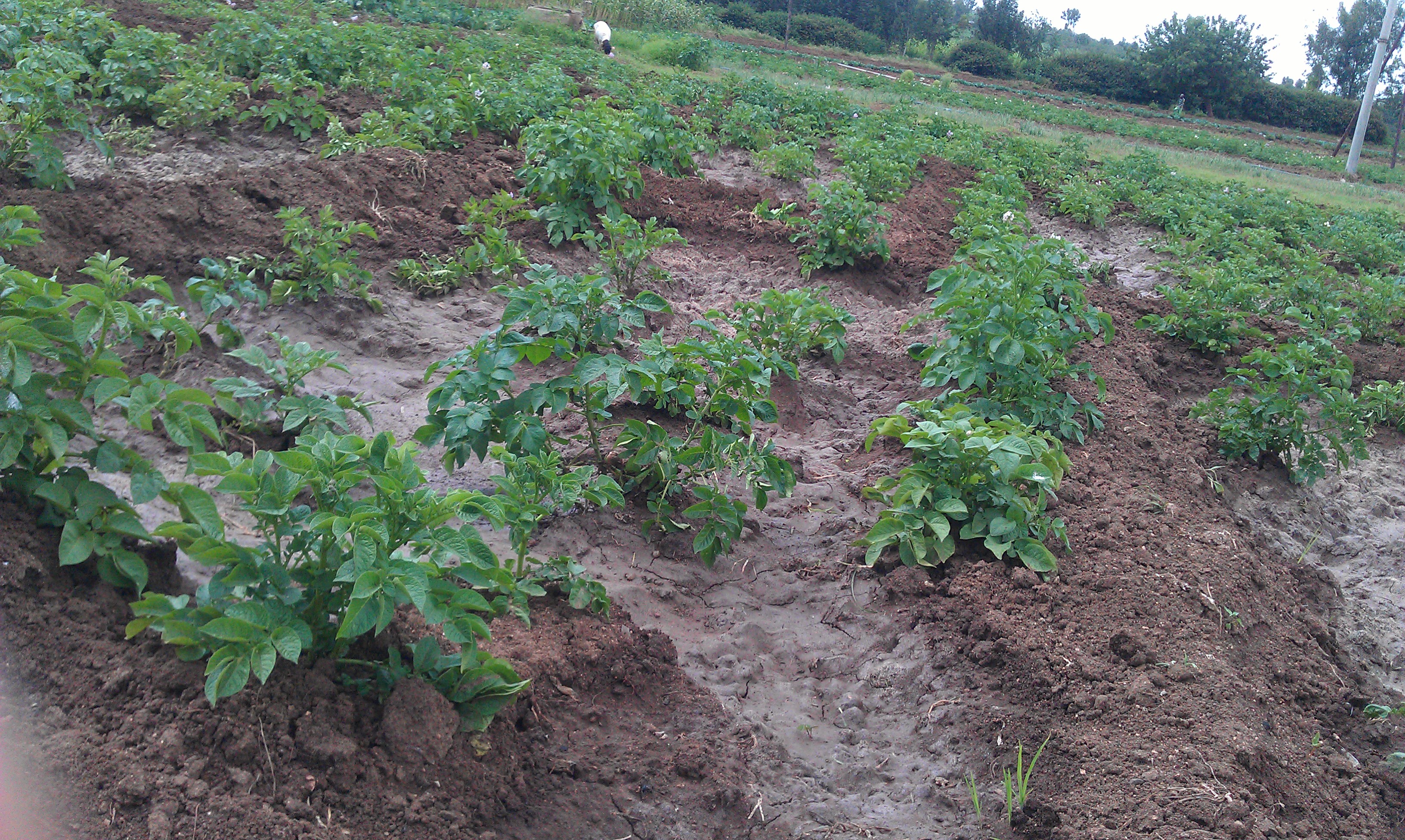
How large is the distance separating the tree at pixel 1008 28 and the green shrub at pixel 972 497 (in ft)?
157

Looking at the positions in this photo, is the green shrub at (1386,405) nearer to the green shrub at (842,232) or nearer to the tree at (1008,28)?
the green shrub at (842,232)

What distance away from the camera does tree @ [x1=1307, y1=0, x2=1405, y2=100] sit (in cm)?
4472

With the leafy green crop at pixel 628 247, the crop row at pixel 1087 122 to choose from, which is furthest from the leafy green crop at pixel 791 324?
the crop row at pixel 1087 122

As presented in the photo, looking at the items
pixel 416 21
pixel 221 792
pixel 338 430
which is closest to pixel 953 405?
pixel 338 430

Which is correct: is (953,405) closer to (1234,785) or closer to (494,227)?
(1234,785)

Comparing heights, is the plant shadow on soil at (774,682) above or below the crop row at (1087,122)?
below

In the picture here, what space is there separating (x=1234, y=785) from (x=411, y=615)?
2369 millimetres

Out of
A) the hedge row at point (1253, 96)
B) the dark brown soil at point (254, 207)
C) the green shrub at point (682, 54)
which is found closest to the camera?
the dark brown soil at point (254, 207)

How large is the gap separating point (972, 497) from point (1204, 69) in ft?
140

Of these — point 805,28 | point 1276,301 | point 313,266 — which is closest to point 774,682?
point 313,266

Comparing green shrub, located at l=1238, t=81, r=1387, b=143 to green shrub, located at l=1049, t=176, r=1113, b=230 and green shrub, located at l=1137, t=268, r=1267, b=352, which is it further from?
green shrub, located at l=1137, t=268, r=1267, b=352

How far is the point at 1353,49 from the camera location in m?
45.9

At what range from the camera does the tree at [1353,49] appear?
44.7 metres

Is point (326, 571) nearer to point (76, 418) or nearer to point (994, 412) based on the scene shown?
point (76, 418)
